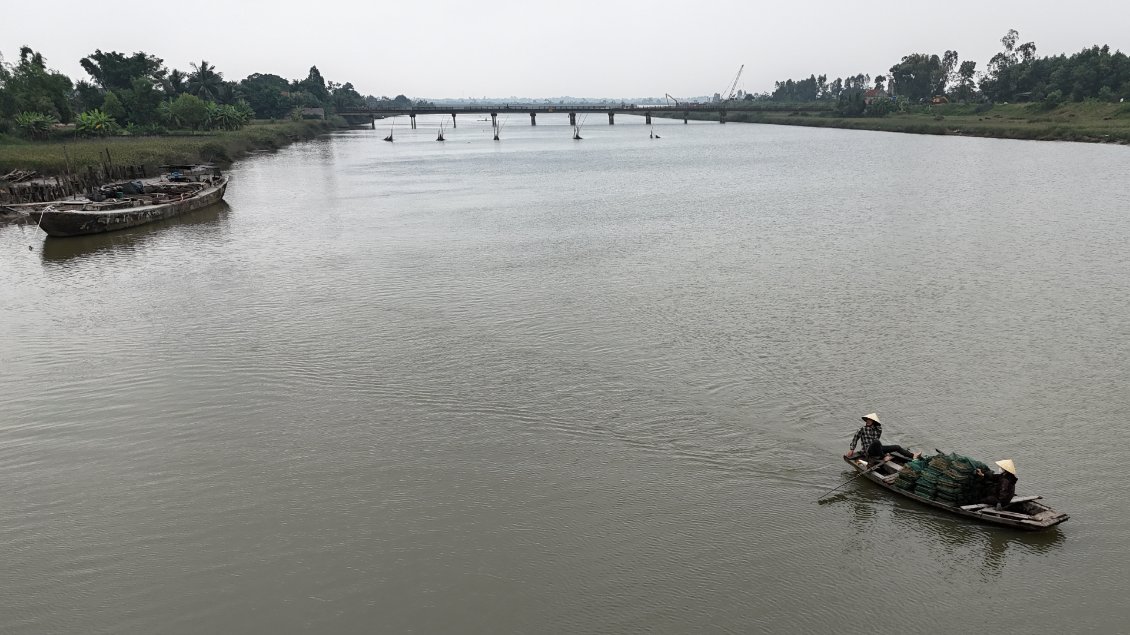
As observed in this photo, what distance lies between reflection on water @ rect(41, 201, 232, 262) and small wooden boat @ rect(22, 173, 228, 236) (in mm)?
400

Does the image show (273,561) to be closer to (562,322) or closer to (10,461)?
(10,461)

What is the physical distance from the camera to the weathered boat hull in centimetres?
4528

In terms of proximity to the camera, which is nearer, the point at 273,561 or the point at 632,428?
the point at 273,561

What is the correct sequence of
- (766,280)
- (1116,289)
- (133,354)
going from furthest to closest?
(766,280) < (1116,289) < (133,354)

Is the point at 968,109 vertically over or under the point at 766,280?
over

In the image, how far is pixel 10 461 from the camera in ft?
60.4

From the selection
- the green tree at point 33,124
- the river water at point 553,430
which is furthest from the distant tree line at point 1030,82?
the green tree at point 33,124

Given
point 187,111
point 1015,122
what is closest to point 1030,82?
point 1015,122

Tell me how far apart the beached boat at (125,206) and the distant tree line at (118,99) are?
33.2 m

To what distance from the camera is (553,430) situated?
20.0 m

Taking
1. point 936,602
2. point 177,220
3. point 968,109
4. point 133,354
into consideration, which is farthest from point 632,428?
point 968,109

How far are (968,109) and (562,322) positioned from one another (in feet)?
525

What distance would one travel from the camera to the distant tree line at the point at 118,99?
85625 millimetres

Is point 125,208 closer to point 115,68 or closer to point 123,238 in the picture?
point 123,238
